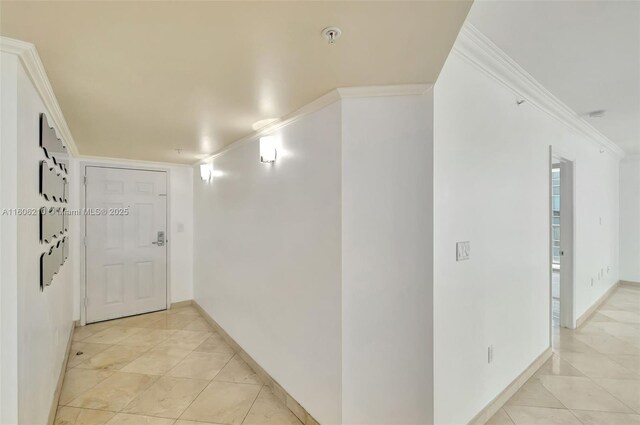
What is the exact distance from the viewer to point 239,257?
297 cm

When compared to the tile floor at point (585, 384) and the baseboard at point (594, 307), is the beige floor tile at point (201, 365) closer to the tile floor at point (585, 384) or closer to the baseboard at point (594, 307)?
the tile floor at point (585, 384)

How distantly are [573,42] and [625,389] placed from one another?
9.12 feet

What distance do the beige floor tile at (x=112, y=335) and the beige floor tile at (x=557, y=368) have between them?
4.38 metres

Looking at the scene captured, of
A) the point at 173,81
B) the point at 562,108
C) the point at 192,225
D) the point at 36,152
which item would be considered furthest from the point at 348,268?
the point at 192,225

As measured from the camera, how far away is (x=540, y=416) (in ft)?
6.82

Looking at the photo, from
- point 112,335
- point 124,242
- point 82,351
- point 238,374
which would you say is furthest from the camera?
point 124,242

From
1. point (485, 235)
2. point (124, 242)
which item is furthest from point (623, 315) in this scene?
point (124, 242)

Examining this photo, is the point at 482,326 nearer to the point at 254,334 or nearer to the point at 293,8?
the point at 254,334

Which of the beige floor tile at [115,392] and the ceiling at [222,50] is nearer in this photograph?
the ceiling at [222,50]

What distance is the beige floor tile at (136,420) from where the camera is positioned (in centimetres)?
205

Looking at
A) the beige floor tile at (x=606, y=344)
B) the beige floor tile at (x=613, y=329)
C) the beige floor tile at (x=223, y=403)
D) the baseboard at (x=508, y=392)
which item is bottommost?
the beige floor tile at (x=223, y=403)

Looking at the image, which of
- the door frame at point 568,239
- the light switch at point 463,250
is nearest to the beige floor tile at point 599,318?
the door frame at point 568,239

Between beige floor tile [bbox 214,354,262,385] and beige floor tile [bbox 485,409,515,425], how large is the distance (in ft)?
5.90

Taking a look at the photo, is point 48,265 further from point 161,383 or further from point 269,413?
point 269,413
